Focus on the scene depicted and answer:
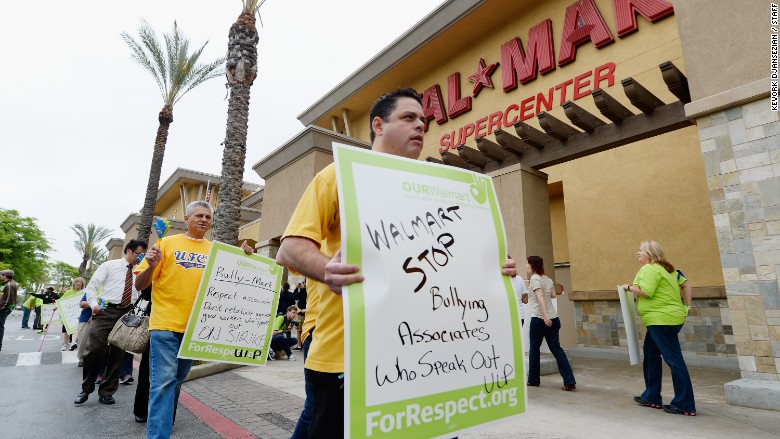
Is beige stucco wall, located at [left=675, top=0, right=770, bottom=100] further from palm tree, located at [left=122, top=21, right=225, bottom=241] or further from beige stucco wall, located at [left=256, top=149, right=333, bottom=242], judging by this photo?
palm tree, located at [left=122, top=21, right=225, bottom=241]

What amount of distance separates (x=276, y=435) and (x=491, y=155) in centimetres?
612

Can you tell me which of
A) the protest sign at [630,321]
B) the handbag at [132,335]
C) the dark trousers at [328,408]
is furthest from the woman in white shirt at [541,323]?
the dark trousers at [328,408]

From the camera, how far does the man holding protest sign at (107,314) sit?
5332 millimetres

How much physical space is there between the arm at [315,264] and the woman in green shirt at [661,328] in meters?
4.57

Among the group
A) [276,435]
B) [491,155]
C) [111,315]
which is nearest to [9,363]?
[111,315]

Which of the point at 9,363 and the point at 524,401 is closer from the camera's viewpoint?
the point at 524,401

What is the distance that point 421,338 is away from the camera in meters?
1.57

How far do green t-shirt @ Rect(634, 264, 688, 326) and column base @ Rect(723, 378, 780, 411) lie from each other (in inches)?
41.8

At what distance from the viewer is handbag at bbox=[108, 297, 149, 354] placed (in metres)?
3.98

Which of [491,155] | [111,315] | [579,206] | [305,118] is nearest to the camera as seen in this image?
[111,315]

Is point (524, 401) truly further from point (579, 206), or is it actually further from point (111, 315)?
point (579, 206)

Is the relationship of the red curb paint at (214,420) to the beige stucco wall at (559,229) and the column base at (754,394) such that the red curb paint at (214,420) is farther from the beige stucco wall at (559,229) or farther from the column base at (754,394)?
the beige stucco wall at (559,229)

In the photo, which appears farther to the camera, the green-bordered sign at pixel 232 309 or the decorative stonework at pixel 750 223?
the decorative stonework at pixel 750 223

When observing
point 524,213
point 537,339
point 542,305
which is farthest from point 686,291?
point 524,213
